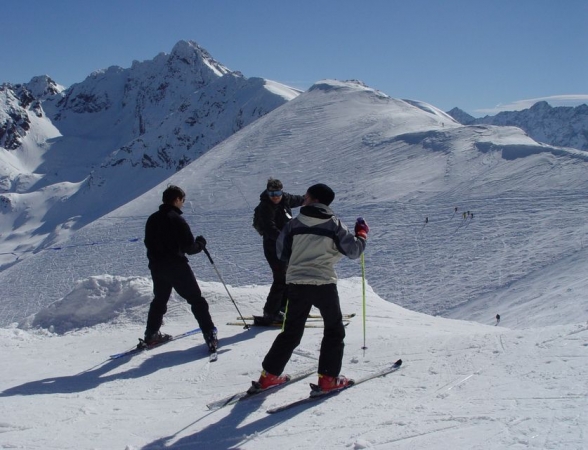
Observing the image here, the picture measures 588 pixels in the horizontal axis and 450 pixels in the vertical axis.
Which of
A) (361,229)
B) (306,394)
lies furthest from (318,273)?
(306,394)

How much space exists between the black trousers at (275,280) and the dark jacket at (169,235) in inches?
42.7

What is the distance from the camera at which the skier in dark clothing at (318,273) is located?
4820 mm

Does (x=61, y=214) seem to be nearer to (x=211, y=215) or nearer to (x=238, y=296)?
(x=211, y=215)

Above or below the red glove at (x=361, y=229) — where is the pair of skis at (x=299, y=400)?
below

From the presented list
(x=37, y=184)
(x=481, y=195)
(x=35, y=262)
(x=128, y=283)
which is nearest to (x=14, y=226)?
(x=37, y=184)

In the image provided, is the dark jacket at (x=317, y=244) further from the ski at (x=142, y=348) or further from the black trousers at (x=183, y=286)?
the ski at (x=142, y=348)

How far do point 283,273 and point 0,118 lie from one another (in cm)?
21413

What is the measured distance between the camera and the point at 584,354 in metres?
4.78

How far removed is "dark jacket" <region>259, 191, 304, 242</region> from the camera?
23.5 ft

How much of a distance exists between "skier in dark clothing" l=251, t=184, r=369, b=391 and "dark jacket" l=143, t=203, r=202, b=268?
5.75 feet

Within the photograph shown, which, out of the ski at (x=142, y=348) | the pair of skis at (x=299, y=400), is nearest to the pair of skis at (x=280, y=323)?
the ski at (x=142, y=348)

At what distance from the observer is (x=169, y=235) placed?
6.45m

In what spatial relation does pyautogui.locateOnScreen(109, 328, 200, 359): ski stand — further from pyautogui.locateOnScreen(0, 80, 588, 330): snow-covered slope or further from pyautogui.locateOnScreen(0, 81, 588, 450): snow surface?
pyautogui.locateOnScreen(0, 80, 588, 330): snow-covered slope

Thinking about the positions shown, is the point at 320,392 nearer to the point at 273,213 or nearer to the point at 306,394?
the point at 306,394
